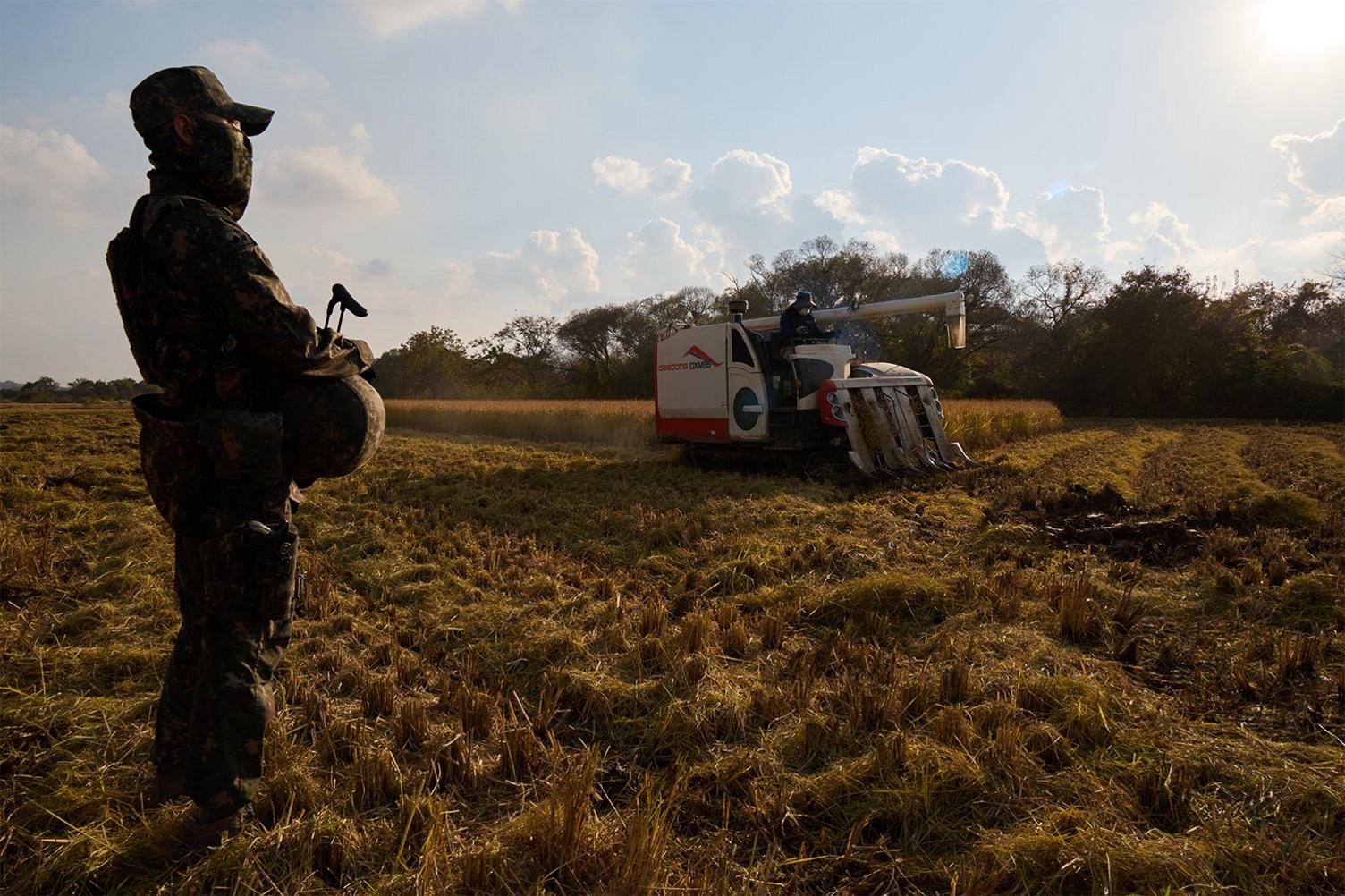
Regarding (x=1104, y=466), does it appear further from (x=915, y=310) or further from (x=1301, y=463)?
(x=915, y=310)

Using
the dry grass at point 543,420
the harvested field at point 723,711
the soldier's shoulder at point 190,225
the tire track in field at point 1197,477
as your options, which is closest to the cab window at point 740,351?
the harvested field at point 723,711

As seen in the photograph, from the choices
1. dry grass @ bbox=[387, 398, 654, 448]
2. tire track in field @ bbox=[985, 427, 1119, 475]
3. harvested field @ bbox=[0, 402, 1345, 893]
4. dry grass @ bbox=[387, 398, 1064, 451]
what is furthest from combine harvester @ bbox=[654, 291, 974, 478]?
dry grass @ bbox=[387, 398, 654, 448]

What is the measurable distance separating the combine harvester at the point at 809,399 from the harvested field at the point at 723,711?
3437mm

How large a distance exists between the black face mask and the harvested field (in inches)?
78.5

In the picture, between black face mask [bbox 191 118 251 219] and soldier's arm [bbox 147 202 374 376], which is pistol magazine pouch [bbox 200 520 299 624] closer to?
soldier's arm [bbox 147 202 374 376]

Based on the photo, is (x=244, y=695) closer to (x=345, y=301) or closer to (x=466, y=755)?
(x=466, y=755)

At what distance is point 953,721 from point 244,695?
2479 mm

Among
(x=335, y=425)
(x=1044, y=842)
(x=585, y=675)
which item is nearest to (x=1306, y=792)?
(x=1044, y=842)

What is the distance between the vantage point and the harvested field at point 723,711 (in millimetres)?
2006

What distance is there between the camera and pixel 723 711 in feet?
9.51

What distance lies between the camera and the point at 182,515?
2148 millimetres

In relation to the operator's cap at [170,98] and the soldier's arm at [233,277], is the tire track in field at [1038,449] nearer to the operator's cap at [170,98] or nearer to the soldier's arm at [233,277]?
the soldier's arm at [233,277]

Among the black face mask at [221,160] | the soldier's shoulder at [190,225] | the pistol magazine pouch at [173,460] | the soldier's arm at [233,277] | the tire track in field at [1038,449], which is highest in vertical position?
the black face mask at [221,160]

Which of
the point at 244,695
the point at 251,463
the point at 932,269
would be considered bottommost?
the point at 244,695
